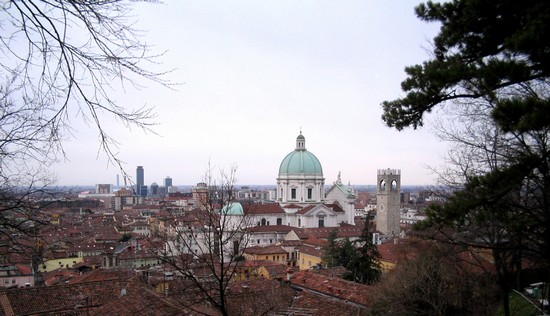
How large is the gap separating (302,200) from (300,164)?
4870 mm

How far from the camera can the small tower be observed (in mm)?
58125

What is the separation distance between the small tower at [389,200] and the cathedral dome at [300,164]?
9016 millimetres

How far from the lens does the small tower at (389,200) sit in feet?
191

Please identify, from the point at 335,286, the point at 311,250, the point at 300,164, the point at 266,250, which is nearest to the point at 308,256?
the point at 311,250

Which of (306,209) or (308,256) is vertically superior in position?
(306,209)

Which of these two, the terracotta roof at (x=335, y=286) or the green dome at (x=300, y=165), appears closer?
the terracotta roof at (x=335, y=286)

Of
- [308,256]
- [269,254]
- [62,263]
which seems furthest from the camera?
[62,263]

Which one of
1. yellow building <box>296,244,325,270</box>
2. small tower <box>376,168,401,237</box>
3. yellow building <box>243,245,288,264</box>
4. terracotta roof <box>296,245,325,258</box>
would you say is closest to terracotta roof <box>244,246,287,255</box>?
yellow building <box>243,245,288,264</box>

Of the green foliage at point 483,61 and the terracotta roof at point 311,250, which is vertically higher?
the green foliage at point 483,61

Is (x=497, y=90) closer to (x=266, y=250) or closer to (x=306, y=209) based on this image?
(x=266, y=250)

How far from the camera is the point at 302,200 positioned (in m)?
63.3

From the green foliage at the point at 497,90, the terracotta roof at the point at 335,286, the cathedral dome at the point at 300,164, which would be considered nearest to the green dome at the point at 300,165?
the cathedral dome at the point at 300,164

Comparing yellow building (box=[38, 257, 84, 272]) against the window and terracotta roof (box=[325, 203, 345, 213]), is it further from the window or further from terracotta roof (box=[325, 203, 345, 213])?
terracotta roof (box=[325, 203, 345, 213])

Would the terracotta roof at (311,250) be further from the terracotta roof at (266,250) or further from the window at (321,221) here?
the window at (321,221)
